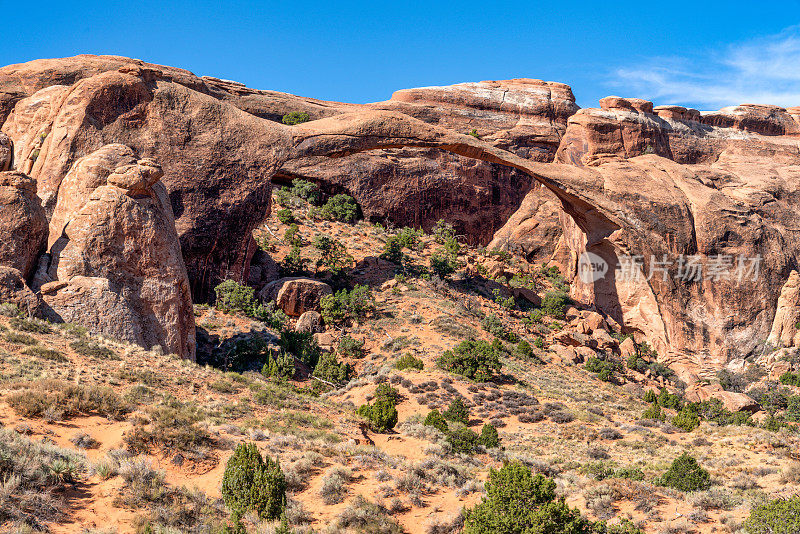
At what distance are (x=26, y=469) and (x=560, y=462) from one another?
13895mm

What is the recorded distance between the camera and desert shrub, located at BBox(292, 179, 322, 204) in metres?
44.7

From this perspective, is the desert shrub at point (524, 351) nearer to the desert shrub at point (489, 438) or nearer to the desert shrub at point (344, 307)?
the desert shrub at point (344, 307)

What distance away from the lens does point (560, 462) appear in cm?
1812

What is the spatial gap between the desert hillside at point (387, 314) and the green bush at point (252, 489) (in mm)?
41

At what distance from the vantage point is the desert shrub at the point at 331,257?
1451 inches

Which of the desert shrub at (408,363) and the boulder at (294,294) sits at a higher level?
the boulder at (294,294)

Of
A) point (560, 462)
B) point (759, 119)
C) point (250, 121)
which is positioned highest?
point (759, 119)

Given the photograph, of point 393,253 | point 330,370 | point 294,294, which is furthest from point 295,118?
point 330,370

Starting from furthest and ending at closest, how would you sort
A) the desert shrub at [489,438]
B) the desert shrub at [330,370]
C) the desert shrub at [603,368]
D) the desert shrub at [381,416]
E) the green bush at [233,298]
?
1. the desert shrub at [603,368]
2. the green bush at [233,298]
3. the desert shrub at [330,370]
4. the desert shrub at [489,438]
5. the desert shrub at [381,416]

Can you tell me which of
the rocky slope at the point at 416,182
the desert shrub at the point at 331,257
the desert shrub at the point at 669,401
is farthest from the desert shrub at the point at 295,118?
the desert shrub at the point at 669,401

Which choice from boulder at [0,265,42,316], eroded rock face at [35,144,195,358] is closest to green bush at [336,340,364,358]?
eroded rock face at [35,144,195,358]

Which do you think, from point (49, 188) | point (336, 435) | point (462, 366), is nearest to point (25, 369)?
point (336, 435)

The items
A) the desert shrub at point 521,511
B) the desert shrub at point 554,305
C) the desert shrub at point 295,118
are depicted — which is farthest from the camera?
the desert shrub at point 295,118

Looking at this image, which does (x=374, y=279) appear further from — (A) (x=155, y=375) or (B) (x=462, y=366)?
(A) (x=155, y=375)
